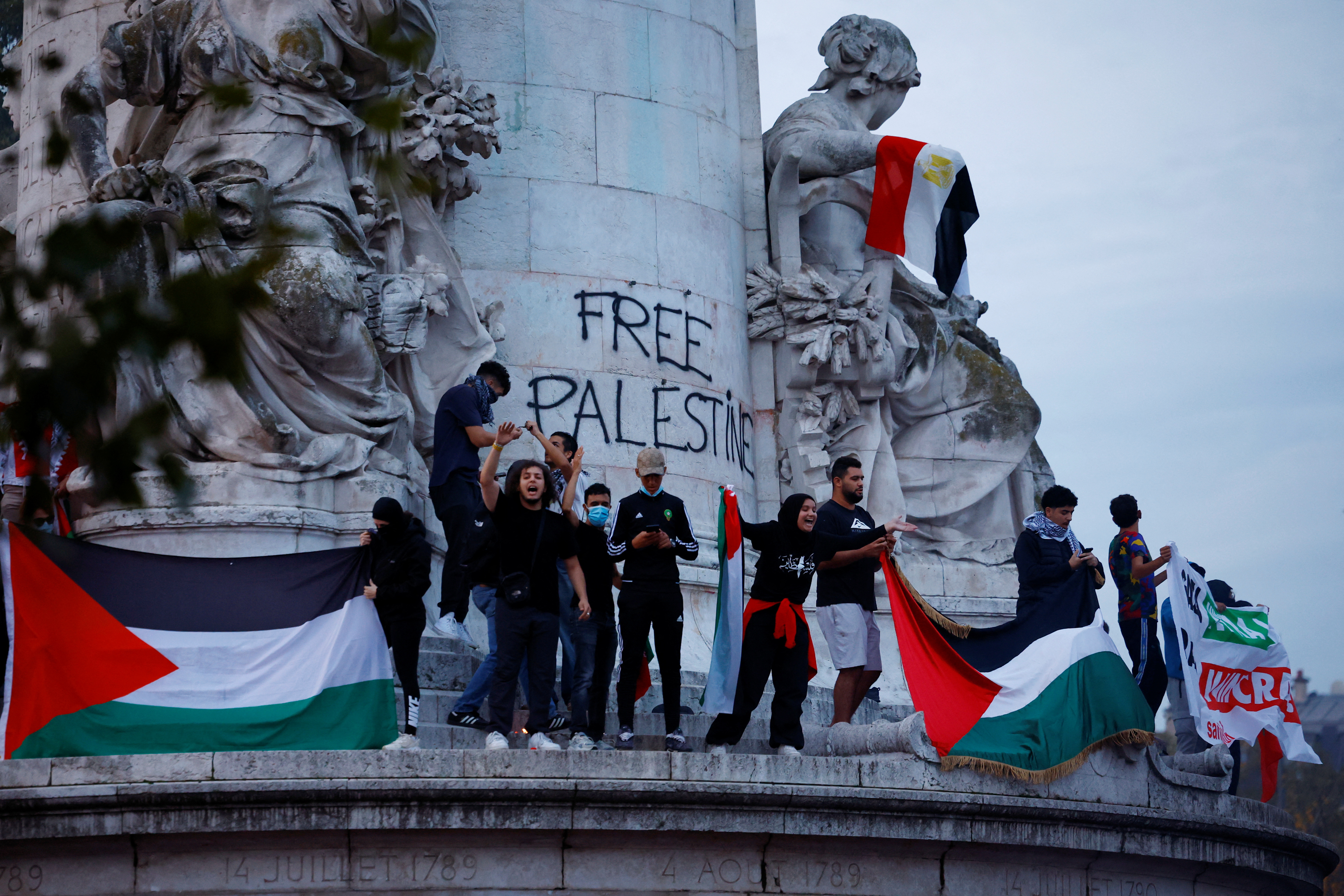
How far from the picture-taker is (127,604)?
38.5 feet

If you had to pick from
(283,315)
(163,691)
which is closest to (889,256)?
(283,315)

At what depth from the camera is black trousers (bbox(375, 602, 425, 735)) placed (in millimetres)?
11570

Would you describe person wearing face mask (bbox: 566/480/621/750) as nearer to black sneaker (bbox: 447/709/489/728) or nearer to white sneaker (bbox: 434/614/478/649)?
black sneaker (bbox: 447/709/489/728)

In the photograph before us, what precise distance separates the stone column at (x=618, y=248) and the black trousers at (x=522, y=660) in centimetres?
426

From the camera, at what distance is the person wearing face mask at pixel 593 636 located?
11.8 meters

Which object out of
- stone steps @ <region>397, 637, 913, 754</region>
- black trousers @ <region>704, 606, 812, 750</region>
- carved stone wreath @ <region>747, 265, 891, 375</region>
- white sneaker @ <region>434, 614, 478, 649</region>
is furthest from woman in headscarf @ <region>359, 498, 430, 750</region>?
carved stone wreath @ <region>747, 265, 891, 375</region>

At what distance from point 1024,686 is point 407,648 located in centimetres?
394

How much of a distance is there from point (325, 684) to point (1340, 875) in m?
25.9

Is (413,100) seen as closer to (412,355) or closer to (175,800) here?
(412,355)

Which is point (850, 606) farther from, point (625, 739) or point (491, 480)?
point (491, 480)

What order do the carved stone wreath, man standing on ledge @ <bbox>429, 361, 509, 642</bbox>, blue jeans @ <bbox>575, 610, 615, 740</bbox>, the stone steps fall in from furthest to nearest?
1. the carved stone wreath
2. man standing on ledge @ <bbox>429, 361, 509, 642</bbox>
3. the stone steps
4. blue jeans @ <bbox>575, 610, 615, 740</bbox>

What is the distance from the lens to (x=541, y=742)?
11359mm

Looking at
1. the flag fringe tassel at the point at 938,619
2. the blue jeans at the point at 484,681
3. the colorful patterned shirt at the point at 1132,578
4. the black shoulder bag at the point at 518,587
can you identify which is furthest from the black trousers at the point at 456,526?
the colorful patterned shirt at the point at 1132,578

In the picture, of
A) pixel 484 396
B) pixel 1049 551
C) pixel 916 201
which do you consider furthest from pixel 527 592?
pixel 916 201
